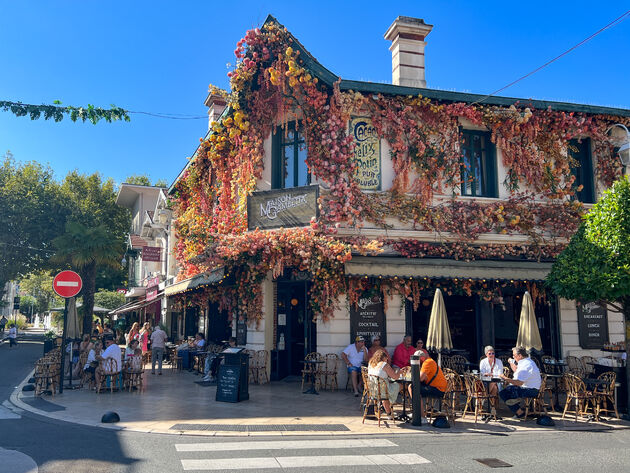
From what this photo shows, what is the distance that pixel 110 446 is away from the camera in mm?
7047

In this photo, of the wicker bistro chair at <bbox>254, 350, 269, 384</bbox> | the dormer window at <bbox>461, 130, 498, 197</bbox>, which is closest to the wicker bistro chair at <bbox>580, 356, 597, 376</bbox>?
the dormer window at <bbox>461, 130, 498, 197</bbox>

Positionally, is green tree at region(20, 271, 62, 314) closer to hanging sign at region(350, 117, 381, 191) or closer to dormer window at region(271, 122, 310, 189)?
dormer window at region(271, 122, 310, 189)

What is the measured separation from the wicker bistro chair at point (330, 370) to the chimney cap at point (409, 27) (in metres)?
9.40

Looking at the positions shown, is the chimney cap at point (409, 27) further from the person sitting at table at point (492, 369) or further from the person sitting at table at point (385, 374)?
the person sitting at table at point (385, 374)

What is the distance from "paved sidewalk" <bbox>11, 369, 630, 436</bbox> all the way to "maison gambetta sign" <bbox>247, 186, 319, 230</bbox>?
13.5ft

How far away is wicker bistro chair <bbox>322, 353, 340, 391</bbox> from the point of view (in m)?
12.7

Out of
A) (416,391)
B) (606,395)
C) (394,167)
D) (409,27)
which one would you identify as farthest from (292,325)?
(409,27)

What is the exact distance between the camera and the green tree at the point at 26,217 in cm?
3353

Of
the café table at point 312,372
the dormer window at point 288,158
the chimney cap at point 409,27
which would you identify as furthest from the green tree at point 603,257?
the chimney cap at point 409,27

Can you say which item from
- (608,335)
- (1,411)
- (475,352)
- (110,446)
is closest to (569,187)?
(608,335)

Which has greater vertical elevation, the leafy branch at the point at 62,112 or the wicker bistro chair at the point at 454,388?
the leafy branch at the point at 62,112

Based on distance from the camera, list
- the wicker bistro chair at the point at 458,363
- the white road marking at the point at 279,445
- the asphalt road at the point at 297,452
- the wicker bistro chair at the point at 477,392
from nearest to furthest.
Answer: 1. the asphalt road at the point at 297,452
2. the white road marking at the point at 279,445
3. the wicker bistro chair at the point at 477,392
4. the wicker bistro chair at the point at 458,363

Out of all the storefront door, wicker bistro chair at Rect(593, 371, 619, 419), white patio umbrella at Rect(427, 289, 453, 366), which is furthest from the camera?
the storefront door

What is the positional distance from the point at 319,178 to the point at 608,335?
902cm
